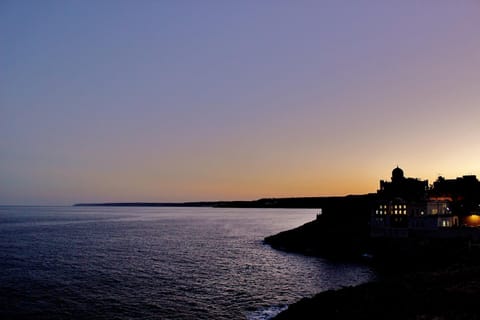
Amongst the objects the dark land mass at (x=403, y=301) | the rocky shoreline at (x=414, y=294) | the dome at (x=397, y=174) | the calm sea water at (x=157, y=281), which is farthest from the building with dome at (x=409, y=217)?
the dome at (x=397, y=174)

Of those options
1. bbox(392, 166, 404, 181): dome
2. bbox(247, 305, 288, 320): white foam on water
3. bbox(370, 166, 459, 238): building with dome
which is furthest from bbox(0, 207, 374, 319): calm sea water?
bbox(392, 166, 404, 181): dome

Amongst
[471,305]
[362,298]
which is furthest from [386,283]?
[471,305]

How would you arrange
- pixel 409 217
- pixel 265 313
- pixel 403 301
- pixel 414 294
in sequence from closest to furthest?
pixel 403 301 < pixel 414 294 < pixel 265 313 < pixel 409 217

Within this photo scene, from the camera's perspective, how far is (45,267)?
8012cm

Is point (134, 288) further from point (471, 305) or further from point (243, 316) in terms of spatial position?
point (471, 305)

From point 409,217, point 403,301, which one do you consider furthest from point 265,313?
point 409,217

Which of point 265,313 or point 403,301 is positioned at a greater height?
point 403,301

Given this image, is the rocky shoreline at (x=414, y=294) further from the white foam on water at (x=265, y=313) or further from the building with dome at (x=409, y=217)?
the building with dome at (x=409, y=217)

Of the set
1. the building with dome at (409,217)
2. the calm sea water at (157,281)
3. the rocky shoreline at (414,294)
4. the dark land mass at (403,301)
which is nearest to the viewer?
the dark land mass at (403,301)

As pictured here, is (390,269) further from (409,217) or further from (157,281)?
(157,281)

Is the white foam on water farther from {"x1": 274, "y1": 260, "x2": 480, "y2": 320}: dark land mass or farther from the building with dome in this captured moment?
the building with dome

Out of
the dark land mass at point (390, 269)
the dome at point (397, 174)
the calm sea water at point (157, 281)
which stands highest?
the dome at point (397, 174)

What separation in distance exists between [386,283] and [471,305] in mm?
13383

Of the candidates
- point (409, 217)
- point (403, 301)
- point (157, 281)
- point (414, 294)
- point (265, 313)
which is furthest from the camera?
point (409, 217)
